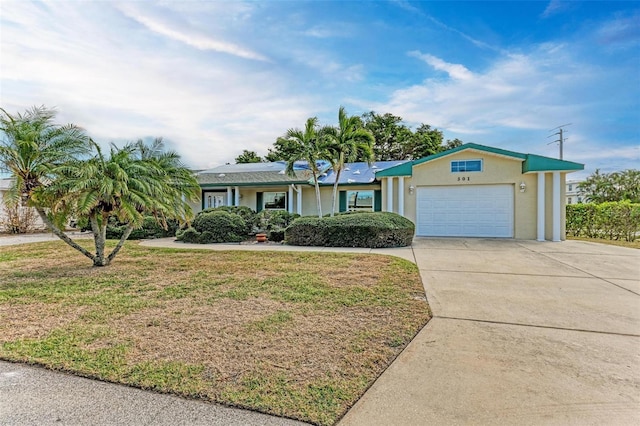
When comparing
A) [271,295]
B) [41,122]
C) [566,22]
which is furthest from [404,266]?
[41,122]

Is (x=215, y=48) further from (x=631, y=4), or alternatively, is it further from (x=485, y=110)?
(x=485, y=110)

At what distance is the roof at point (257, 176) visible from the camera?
55.7ft

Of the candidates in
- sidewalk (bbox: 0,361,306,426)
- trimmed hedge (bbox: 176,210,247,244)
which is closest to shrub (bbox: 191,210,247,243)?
trimmed hedge (bbox: 176,210,247,244)

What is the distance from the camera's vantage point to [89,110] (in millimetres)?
10789

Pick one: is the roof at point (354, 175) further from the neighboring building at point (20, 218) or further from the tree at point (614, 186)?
the tree at point (614, 186)

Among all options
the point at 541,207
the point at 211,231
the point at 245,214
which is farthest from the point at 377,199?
the point at 211,231

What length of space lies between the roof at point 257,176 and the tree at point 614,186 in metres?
26.8

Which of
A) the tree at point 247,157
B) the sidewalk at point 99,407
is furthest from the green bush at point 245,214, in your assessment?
the tree at point 247,157

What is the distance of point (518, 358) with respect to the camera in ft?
10.4

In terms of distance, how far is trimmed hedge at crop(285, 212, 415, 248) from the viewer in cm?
1098

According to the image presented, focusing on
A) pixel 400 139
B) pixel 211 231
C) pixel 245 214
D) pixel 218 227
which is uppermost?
pixel 400 139

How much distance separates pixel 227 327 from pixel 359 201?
45.4 ft

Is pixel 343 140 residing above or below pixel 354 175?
above

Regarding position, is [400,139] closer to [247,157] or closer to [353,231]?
[247,157]
